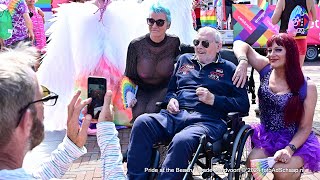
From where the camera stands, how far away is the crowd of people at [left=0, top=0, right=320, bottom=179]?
142 cm

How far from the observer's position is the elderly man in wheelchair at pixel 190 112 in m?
2.87

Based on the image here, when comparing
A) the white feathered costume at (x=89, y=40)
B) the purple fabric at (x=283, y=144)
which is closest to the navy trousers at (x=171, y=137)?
the purple fabric at (x=283, y=144)

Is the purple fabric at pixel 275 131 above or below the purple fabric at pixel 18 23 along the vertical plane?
below

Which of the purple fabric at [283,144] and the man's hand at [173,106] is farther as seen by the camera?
the man's hand at [173,106]

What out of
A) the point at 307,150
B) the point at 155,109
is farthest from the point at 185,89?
the point at 307,150

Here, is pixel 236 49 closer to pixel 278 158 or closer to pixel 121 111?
pixel 278 158

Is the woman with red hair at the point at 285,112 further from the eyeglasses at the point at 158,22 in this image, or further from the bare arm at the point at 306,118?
the eyeglasses at the point at 158,22

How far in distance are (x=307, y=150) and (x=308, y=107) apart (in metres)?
0.30

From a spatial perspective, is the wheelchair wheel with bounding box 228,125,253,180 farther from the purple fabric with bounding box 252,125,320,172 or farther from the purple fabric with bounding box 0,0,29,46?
the purple fabric with bounding box 0,0,29,46

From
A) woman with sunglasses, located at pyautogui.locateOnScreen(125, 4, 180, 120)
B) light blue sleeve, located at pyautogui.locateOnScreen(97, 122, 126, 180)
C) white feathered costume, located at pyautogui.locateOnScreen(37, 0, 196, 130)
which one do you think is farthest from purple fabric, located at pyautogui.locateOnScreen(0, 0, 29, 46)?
light blue sleeve, located at pyautogui.locateOnScreen(97, 122, 126, 180)

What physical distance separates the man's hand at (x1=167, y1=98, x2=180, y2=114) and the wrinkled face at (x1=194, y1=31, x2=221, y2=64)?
1.33 ft

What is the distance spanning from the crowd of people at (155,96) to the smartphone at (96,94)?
39 millimetres

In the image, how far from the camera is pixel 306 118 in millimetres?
2988

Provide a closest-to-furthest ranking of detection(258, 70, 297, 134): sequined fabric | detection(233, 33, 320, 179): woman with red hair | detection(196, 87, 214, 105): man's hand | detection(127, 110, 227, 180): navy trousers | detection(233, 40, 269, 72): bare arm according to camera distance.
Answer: detection(127, 110, 227, 180): navy trousers, detection(233, 33, 320, 179): woman with red hair, detection(258, 70, 297, 134): sequined fabric, detection(196, 87, 214, 105): man's hand, detection(233, 40, 269, 72): bare arm
